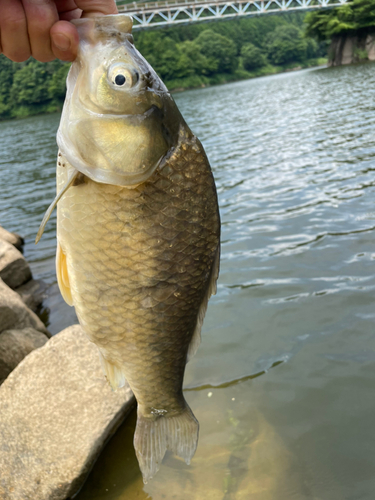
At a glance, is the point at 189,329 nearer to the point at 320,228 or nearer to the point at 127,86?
the point at 127,86

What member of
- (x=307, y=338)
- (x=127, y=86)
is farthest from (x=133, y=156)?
(x=307, y=338)

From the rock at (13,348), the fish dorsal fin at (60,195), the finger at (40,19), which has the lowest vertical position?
the rock at (13,348)

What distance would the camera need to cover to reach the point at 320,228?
269 inches

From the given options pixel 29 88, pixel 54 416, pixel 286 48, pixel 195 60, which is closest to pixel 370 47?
pixel 195 60

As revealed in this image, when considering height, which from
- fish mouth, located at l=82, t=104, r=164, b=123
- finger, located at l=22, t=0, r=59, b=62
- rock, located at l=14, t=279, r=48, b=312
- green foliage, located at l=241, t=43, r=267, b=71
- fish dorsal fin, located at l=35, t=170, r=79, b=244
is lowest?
green foliage, located at l=241, t=43, r=267, b=71

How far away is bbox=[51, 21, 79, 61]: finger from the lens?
4.69 feet

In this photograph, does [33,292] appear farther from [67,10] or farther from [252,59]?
[252,59]

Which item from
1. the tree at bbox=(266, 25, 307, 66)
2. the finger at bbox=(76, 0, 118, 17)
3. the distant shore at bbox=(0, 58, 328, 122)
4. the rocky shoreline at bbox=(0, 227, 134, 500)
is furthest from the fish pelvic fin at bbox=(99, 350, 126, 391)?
the tree at bbox=(266, 25, 307, 66)

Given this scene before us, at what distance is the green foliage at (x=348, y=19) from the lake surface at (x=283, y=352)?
49.2 metres

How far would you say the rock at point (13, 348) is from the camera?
440cm

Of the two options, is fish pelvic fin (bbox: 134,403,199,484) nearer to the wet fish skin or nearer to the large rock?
the wet fish skin

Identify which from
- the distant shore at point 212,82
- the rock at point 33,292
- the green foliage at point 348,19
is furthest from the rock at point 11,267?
the distant shore at point 212,82

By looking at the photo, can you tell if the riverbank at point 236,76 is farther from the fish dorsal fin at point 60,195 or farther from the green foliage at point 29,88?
the fish dorsal fin at point 60,195

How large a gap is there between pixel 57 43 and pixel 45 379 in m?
3.02
